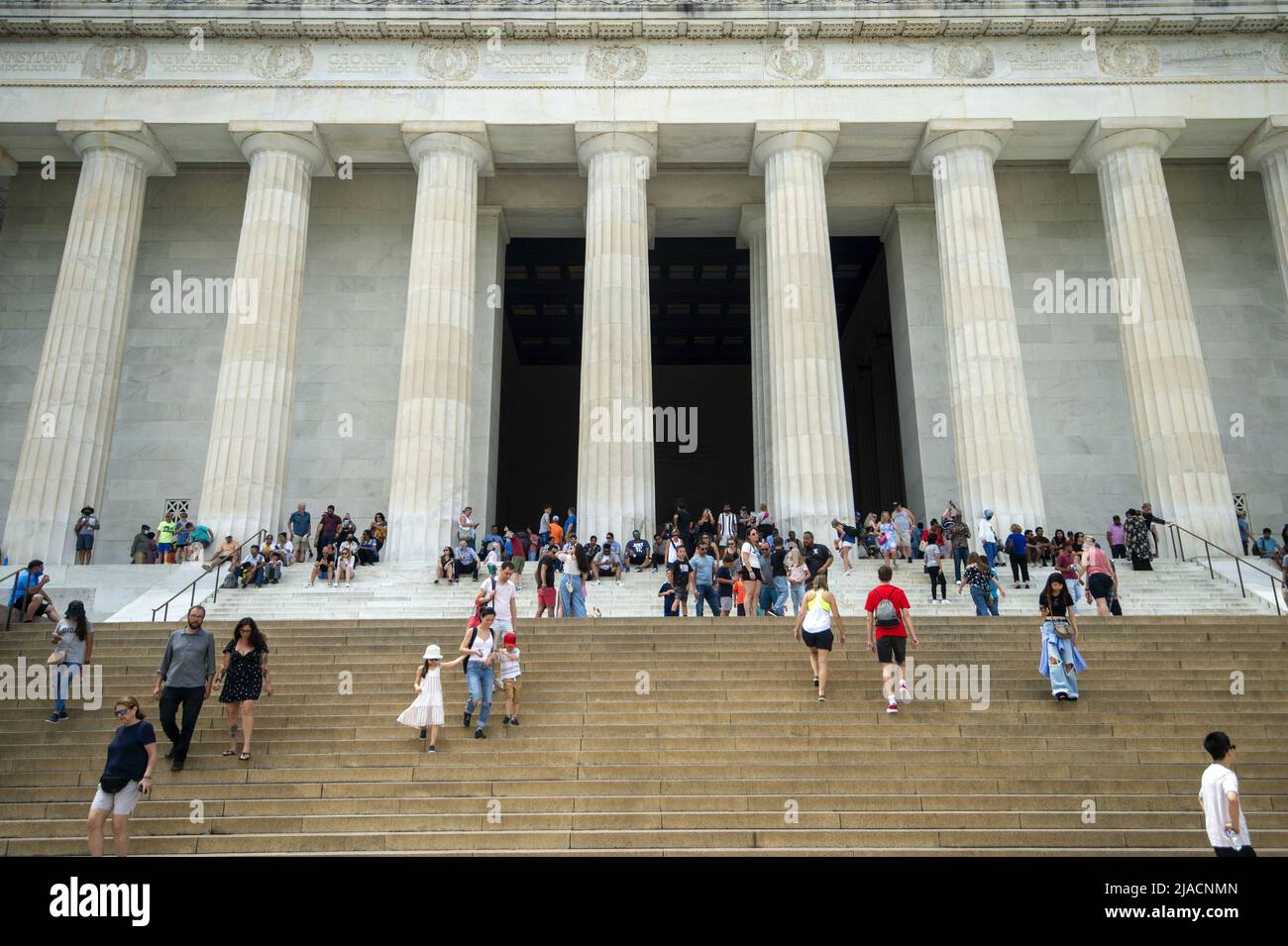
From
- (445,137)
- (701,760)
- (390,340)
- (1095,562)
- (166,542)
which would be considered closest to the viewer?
(701,760)

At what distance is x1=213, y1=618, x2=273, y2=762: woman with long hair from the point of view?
11.1 m

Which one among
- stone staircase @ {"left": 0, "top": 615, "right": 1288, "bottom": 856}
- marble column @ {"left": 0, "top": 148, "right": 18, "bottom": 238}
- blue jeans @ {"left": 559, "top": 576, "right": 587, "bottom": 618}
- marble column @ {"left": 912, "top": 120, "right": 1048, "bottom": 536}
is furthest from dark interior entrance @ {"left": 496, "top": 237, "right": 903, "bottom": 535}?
stone staircase @ {"left": 0, "top": 615, "right": 1288, "bottom": 856}

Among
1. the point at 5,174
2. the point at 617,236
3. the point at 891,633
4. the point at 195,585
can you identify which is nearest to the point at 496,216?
the point at 617,236

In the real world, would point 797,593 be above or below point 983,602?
above

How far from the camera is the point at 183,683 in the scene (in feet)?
35.7

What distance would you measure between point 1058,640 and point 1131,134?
809 inches

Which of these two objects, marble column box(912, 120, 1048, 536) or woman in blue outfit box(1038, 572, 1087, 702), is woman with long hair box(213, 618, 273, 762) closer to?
woman in blue outfit box(1038, 572, 1087, 702)

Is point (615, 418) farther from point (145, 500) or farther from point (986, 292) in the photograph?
point (145, 500)

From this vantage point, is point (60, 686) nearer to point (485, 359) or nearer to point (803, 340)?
point (485, 359)

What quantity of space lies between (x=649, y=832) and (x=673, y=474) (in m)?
41.0

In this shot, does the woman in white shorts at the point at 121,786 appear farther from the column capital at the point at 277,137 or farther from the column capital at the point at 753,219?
the column capital at the point at 753,219

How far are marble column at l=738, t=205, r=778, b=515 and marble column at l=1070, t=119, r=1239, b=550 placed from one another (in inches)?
402

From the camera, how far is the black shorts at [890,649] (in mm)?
12094

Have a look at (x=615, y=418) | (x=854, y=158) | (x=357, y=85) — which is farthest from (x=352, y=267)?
(x=854, y=158)
